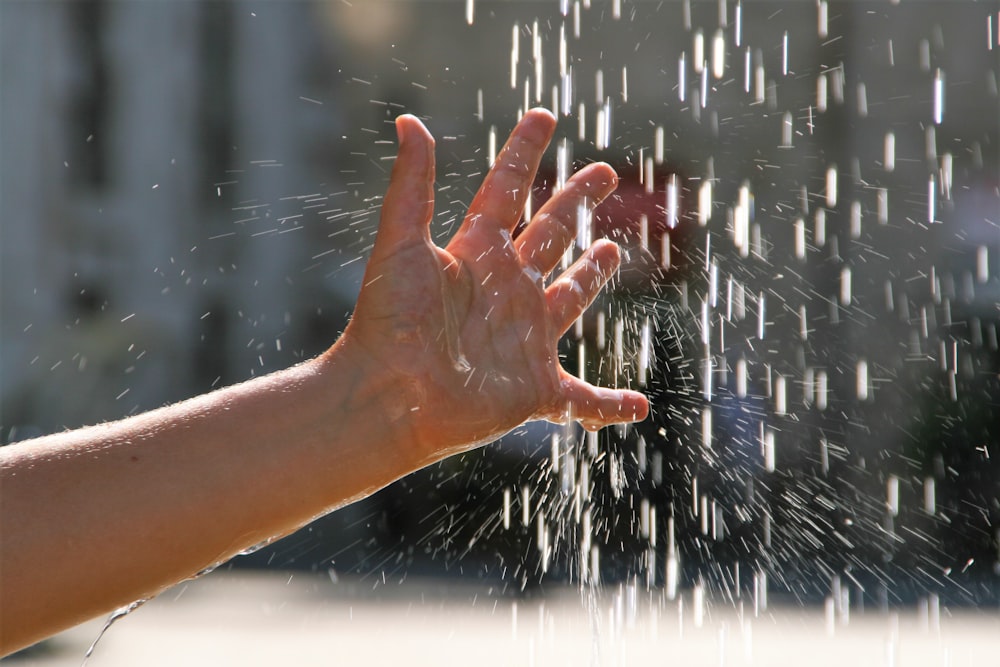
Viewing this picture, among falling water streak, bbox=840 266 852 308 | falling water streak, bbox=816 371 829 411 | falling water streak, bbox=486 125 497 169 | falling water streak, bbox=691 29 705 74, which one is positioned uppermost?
falling water streak, bbox=691 29 705 74

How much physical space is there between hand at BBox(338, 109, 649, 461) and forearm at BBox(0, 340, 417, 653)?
125 millimetres

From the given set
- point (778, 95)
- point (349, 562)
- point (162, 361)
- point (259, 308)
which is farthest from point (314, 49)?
point (349, 562)

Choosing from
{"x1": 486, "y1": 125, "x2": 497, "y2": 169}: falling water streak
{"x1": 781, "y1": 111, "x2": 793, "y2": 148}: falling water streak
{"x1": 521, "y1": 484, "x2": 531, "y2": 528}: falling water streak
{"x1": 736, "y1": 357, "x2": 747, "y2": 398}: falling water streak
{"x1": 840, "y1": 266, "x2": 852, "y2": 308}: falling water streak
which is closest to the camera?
{"x1": 736, "y1": 357, "x2": 747, "y2": 398}: falling water streak

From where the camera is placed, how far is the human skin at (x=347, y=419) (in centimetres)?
147

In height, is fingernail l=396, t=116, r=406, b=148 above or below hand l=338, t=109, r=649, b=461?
above

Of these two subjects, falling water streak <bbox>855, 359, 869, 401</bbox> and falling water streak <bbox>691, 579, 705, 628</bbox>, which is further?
falling water streak <bbox>855, 359, 869, 401</bbox>

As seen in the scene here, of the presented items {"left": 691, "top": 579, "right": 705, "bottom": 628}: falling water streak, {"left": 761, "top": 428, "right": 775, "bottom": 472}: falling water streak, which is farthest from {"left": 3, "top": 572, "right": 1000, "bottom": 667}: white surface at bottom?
{"left": 761, "top": 428, "right": 775, "bottom": 472}: falling water streak

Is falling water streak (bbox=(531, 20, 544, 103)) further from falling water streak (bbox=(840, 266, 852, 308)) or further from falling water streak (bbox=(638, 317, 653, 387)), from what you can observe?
falling water streak (bbox=(638, 317, 653, 387))

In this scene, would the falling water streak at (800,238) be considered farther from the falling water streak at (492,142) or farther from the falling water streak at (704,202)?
→ the falling water streak at (492,142)

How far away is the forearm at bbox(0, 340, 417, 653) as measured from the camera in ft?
4.73

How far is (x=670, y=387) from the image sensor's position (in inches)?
359

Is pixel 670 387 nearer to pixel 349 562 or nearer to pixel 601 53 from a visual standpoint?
pixel 349 562

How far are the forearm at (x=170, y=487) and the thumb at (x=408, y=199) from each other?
0.29 m

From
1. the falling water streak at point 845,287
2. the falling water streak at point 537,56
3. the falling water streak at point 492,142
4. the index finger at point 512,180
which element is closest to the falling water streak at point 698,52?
the falling water streak at point 537,56
